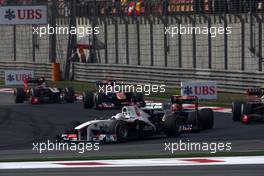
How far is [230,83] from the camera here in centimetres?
3334

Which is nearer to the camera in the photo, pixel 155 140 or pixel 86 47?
pixel 155 140

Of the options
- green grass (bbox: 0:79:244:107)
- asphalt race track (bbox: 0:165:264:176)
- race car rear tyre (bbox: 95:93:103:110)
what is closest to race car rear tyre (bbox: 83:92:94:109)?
race car rear tyre (bbox: 95:93:103:110)

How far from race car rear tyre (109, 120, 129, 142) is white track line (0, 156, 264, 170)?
3775mm

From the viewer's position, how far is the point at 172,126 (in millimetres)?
21484

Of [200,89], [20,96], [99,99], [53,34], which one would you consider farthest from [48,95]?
[53,34]

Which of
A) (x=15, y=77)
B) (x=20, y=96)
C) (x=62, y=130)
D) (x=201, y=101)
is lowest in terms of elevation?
(x=62, y=130)

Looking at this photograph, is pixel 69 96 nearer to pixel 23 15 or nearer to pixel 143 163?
pixel 23 15

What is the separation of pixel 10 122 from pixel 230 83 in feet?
31.6

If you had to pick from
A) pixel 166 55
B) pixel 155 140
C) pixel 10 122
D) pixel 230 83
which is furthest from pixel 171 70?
pixel 155 140

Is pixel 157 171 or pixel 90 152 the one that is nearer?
pixel 157 171

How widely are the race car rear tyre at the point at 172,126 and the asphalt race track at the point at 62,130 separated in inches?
7.8

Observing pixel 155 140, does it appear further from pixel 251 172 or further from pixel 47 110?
pixel 47 110

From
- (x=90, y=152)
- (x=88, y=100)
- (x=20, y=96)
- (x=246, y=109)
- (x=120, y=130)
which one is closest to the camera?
(x=90, y=152)

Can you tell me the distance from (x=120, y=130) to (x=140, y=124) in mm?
695
